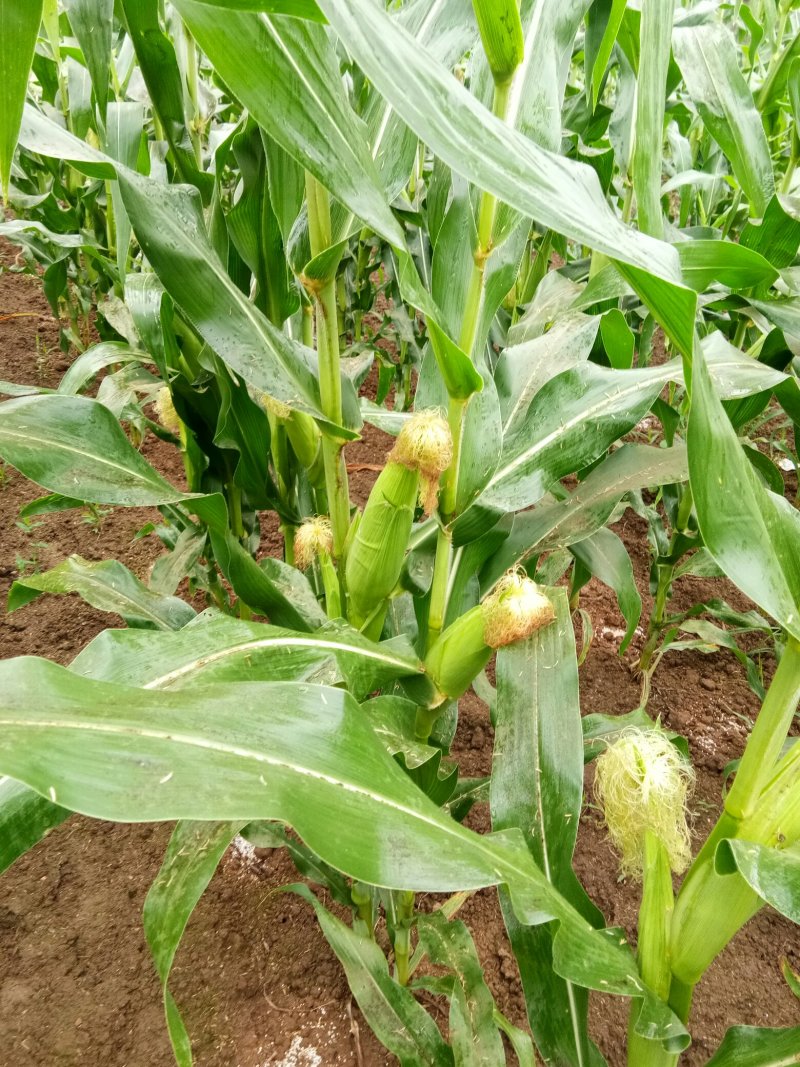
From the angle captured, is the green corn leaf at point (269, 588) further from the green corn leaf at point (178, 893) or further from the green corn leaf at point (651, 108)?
the green corn leaf at point (651, 108)

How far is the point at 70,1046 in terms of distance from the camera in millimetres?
1145

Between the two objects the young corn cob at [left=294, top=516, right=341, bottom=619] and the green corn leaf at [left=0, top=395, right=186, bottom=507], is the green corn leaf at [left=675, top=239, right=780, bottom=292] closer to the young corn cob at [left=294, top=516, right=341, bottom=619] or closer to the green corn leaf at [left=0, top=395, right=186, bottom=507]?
the young corn cob at [left=294, top=516, right=341, bottom=619]

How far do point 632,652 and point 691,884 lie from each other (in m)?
1.37

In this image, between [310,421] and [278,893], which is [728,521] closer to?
[310,421]

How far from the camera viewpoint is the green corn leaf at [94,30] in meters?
0.91

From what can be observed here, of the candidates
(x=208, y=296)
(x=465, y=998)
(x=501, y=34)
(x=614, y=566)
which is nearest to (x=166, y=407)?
(x=208, y=296)

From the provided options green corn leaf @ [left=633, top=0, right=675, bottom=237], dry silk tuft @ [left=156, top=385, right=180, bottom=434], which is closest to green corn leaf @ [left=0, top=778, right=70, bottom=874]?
green corn leaf @ [left=633, top=0, right=675, bottom=237]

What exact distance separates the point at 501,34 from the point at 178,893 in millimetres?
753

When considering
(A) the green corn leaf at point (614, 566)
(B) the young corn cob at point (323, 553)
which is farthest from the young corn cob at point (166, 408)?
(A) the green corn leaf at point (614, 566)

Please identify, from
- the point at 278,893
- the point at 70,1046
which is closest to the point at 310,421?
the point at 278,893

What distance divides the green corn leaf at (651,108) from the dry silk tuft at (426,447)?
269mm

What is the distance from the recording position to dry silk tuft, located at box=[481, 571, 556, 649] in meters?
0.73

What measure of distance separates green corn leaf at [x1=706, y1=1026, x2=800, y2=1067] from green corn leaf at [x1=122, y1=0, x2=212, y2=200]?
1198mm

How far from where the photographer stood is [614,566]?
46.1 inches
